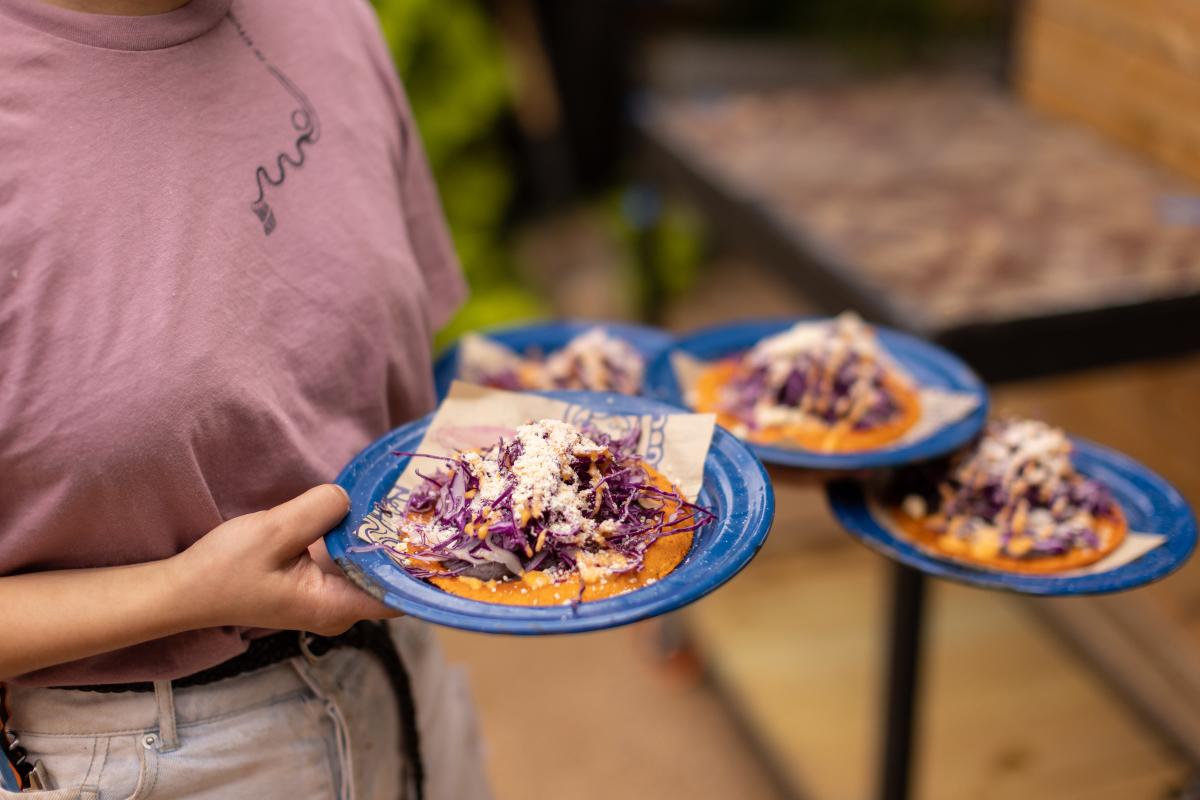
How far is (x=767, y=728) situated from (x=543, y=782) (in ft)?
2.04

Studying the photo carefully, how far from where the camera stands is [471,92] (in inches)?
181

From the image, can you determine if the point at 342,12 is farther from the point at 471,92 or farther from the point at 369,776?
the point at 471,92

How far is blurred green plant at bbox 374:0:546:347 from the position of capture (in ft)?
14.6

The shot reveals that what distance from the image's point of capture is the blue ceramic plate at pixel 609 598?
3.22 ft

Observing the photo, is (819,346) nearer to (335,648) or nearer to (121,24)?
(335,648)

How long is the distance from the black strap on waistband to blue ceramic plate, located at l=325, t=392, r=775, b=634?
172mm

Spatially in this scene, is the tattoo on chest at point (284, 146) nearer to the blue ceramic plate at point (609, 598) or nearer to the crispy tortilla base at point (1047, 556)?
the blue ceramic plate at point (609, 598)

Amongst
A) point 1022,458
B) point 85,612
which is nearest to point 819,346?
point 1022,458

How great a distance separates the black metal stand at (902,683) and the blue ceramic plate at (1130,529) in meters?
0.41

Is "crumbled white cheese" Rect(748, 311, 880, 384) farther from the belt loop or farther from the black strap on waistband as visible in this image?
the belt loop

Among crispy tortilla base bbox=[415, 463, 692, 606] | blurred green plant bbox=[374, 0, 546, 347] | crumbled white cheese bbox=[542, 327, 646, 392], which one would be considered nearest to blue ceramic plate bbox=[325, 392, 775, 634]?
crispy tortilla base bbox=[415, 463, 692, 606]

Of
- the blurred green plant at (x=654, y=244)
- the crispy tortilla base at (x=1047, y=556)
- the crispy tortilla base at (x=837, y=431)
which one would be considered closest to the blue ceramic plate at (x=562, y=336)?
the crispy tortilla base at (x=837, y=431)

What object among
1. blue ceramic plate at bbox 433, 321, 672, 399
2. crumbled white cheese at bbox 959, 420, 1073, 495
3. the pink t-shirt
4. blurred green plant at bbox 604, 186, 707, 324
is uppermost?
the pink t-shirt

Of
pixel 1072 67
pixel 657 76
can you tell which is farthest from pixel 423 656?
pixel 657 76
